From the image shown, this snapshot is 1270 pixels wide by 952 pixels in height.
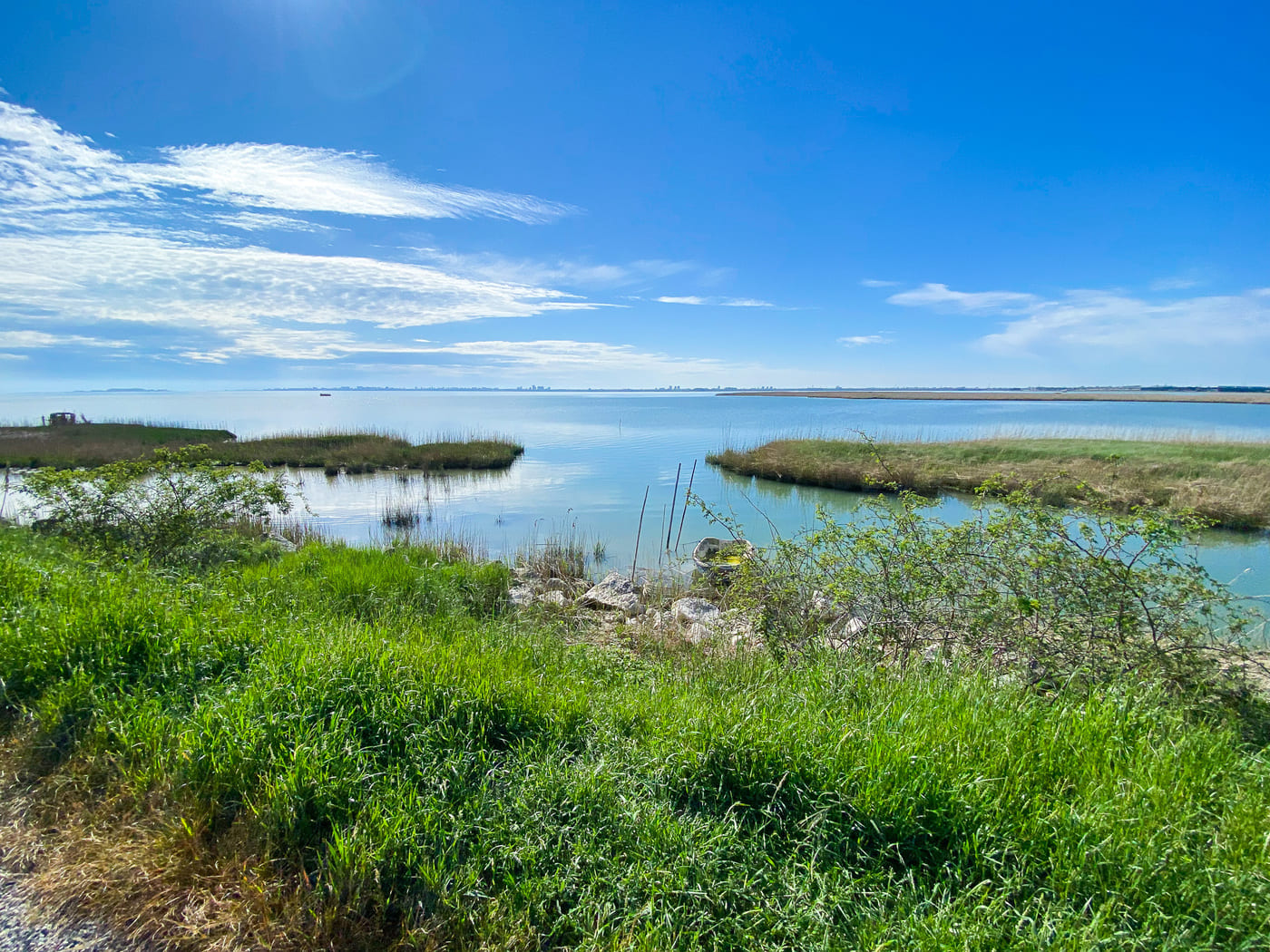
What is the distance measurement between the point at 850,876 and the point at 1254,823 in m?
1.48

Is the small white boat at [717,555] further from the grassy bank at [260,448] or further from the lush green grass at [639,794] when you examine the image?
the grassy bank at [260,448]

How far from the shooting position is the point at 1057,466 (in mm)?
20672

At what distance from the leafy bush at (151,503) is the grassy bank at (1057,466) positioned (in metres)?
11.8

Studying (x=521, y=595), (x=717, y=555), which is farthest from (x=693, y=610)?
(x=521, y=595)

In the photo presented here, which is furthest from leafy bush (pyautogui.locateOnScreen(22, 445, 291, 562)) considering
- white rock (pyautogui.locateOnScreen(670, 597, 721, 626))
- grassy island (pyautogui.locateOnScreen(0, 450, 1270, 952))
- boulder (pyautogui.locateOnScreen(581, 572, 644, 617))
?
white rock (pyautogui.locateOnScreen(670, 597, 721, 626))

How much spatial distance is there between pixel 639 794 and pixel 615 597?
6.60 meters

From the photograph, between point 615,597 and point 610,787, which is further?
point 615,597

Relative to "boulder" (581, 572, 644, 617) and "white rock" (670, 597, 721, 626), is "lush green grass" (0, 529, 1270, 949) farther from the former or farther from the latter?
"boulder" (581, 572, 644, 617)

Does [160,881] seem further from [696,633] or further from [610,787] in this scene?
[696,633]

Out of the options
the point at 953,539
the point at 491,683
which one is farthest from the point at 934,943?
the point at 953,539

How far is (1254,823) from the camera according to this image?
212 cm

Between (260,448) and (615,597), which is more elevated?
(260,448)

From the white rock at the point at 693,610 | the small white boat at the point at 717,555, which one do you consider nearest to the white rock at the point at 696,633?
the white rock at the point at 693,610

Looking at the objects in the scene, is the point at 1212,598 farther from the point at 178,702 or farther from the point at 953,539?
the point at 178,702
